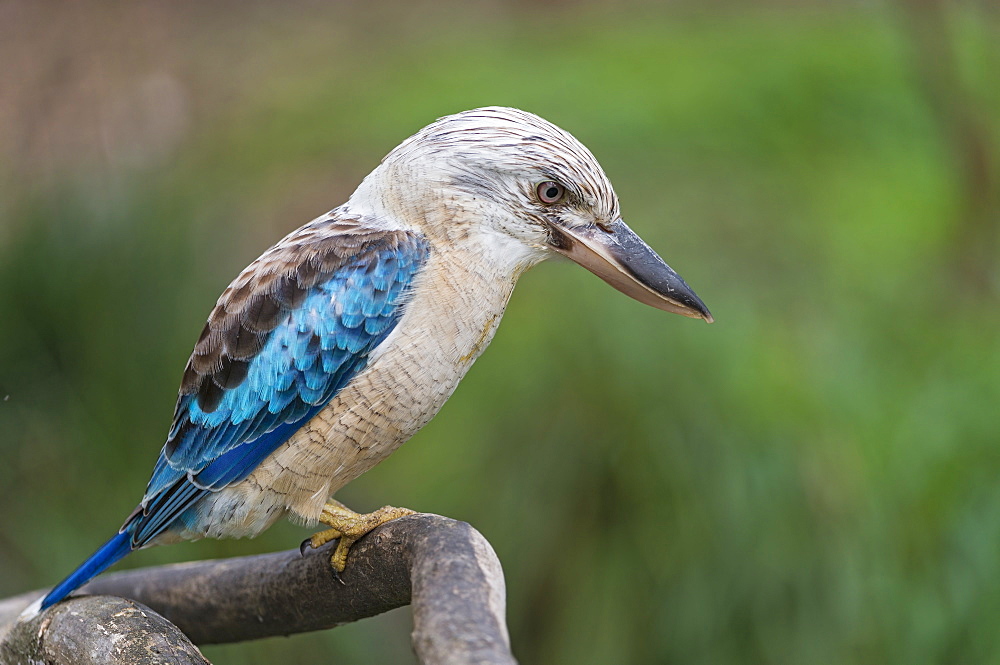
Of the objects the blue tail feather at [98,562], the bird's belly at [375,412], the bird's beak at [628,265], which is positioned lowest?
the blue tail feather at [98,562]

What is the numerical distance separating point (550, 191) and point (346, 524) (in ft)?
2.15

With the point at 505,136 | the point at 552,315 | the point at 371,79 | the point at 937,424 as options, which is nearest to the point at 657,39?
the point at 371,79

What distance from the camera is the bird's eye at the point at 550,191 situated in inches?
67.2

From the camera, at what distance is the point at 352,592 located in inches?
72.7

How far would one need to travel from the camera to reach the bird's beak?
173cm

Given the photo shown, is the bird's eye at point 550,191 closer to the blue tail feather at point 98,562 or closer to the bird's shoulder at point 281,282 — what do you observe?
the bird's shoulder at point 281,282

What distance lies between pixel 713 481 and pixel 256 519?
5.67 ft

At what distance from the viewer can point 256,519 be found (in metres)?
1.85

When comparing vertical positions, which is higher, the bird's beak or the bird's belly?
the bird's beak

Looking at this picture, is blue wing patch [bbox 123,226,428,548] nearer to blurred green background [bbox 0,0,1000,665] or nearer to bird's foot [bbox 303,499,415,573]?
bird's foot [bbox 303,499,415,573]

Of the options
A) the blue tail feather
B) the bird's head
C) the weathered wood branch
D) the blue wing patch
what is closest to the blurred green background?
the weathered wood branch

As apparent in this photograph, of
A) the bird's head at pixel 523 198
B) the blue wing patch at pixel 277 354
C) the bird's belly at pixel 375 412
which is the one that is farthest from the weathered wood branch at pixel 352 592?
the bird's head at pixel 523 198

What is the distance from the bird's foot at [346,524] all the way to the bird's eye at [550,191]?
565 millimetres

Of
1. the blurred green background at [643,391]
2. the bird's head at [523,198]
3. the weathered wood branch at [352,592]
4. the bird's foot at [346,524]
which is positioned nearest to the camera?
the weathered wood branch at [352,592]
